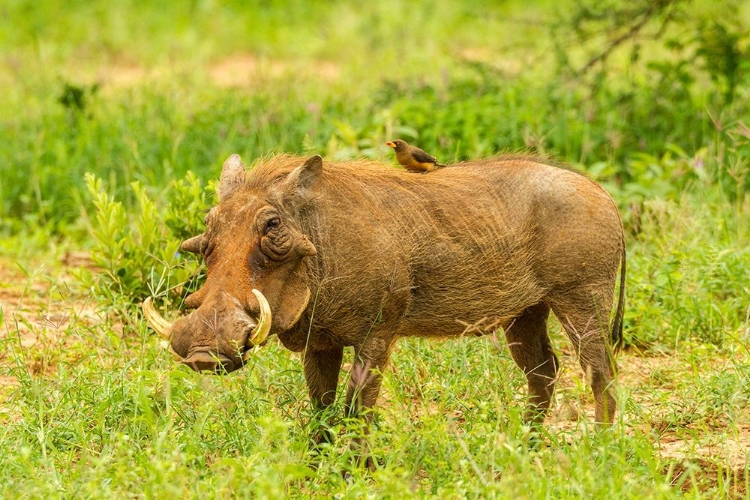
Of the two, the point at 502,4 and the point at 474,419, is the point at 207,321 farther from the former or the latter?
the point at 502,4

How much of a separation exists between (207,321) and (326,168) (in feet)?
2.51

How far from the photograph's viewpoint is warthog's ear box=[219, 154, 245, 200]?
3926 millimetres

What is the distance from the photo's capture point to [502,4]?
47.7ft

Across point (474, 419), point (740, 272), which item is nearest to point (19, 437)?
point (474, 419)

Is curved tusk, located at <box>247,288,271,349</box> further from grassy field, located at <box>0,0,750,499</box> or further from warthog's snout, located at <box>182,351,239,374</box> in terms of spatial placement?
grassy field, located at <box>0,0,750,499</box>

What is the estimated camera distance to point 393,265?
392 cm

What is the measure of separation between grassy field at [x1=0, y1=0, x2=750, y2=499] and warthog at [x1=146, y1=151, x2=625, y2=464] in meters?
0.19

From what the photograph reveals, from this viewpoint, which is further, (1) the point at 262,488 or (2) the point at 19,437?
(2) the point at 19,437

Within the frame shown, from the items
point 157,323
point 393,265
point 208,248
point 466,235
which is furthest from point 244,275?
point 466,235

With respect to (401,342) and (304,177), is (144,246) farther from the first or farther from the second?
(304,177)

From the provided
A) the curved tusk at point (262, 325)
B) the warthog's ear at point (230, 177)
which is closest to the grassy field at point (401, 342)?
the curved tusk at point (262, 325)

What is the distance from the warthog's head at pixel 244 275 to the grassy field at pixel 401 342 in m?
0.18

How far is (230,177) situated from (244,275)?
17.2 inches

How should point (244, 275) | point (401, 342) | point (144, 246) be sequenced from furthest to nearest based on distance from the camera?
point (144, 246) → point (401, 342) → point (244, 275)
